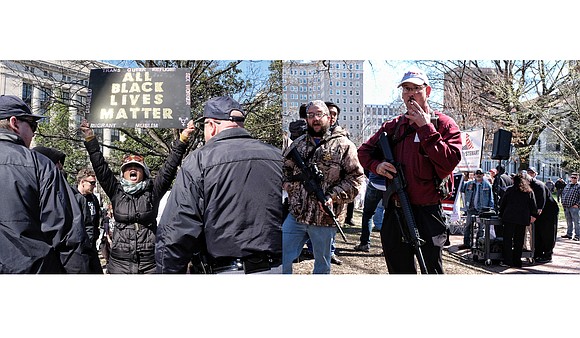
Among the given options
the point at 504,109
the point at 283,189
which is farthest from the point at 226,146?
the point at 504,109

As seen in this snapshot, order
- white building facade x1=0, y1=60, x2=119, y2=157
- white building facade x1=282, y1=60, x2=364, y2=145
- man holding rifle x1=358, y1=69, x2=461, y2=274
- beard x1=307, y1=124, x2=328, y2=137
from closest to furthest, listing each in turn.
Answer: man holding rifle x1=358, y1=69, x2=461, y2=274 < beard x1=307, y1=124, x2=328, y2=137 < white building facade x1=282, y1=60, x2=364, y2=145 < white building facade x1=0, y1=60, x2=119, y2=157

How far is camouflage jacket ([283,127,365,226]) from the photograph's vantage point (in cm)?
447

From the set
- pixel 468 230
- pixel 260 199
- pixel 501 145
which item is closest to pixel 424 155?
pixel 468 230

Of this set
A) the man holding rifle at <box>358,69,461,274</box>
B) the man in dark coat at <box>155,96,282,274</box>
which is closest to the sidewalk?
the man holding rifle at <box>358,69,461,274</box>

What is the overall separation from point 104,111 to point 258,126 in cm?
149

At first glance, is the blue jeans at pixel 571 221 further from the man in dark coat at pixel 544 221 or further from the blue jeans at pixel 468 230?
the blue jeans at pixel 468 230

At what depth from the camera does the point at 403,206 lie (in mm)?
4020

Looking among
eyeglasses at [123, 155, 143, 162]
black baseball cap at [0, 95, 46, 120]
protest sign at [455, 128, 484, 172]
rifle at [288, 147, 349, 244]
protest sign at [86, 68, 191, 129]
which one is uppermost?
protest sign at [86, 68, 191, 129]

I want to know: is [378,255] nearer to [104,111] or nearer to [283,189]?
[283,189]

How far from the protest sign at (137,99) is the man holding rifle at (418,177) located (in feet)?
6.64

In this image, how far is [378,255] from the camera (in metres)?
4.59

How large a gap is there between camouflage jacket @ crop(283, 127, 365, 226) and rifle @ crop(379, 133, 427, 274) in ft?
1.36

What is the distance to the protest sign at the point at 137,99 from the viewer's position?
5.06 metres

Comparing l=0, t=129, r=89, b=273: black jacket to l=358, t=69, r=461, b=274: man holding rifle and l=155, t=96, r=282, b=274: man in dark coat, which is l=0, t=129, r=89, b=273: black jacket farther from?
l=358, t=69, r=461, b=274: man holding rifle
